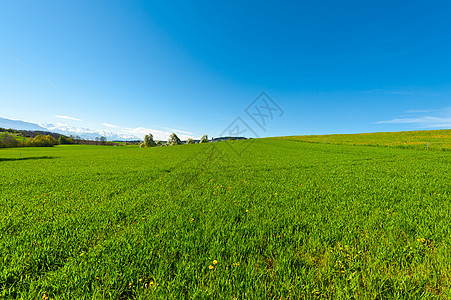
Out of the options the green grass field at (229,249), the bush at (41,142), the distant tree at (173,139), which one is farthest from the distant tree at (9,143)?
the green grass field at (229,249)

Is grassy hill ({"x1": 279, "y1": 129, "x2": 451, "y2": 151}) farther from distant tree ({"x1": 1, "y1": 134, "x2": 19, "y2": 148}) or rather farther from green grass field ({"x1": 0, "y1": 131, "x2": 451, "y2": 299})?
distant tree ({"x1": 1, "y1": 134, "x2": 19, "y2": 148})

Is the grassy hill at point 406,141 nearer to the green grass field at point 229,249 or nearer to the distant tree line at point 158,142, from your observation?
the green grass field at point 229,249

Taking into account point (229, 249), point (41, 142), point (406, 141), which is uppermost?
point (406, 141)

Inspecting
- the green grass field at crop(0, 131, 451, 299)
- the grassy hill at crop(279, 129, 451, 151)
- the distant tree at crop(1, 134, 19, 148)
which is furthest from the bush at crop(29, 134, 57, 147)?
the grassy hill at crop(279, 129, 451, 151)

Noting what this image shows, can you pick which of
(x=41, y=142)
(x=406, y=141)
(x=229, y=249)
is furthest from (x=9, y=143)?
(x=406, y=141)

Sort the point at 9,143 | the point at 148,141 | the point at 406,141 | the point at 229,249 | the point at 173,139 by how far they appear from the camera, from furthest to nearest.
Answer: the point at 173,139 → the point at 148,141 → the point at 9,143 → the point at 406,141 → the point at 229,249

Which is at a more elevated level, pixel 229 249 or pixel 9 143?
pixel 9 143

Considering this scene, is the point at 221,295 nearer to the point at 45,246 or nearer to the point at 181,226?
the point at 181,226

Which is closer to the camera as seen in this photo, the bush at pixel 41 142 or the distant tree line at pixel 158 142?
the bush at pixel 41 142

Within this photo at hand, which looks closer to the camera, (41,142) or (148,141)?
(41,142)

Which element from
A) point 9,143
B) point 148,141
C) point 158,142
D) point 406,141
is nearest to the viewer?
point 406,141

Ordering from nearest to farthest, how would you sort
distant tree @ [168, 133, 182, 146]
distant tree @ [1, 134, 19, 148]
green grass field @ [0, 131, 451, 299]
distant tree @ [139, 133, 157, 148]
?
green grass field @ [0, 131, 451, 299], distant tree @ [1, 134, 19, 148], distant tree @ [139, 133, 157, 148], distant tree @ [168, 133, 182, 146]

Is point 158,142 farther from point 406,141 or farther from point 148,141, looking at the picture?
point 406,141

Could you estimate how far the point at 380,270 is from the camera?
2105 millimetres
